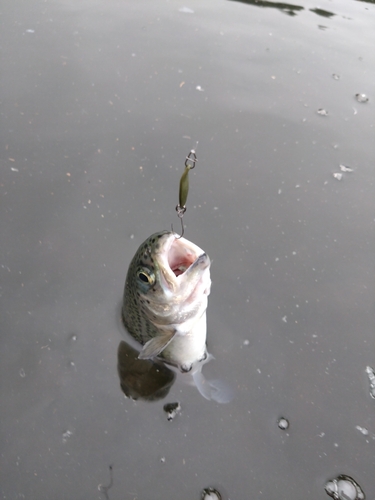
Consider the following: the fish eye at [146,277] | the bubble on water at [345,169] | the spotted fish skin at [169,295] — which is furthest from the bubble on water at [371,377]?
the bubble on water at [345,169]

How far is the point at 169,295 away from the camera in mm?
2373

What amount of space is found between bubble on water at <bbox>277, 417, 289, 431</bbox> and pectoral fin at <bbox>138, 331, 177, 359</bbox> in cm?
79

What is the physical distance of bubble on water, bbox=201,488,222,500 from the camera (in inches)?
91.7

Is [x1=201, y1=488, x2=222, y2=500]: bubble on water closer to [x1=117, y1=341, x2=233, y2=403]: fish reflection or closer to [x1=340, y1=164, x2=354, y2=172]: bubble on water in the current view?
[x1=117, y1=341, x2=233, y2=403]: fish reflection

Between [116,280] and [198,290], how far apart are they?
92cm

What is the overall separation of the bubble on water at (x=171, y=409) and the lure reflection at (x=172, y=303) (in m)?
0.17

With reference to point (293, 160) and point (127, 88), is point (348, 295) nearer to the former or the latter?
point (293, 160)

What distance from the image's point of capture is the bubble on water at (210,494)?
233 cm

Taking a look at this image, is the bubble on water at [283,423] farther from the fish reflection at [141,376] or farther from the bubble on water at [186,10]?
the bubble on water at [186,10]

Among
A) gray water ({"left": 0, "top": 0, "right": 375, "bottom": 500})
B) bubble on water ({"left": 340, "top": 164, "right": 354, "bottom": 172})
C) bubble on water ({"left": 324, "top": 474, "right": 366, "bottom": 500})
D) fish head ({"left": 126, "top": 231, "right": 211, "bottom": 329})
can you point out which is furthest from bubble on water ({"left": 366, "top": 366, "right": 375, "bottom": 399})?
bubble on water ({"left": 340, "top": 164, "right": 354, "bottom": 172})

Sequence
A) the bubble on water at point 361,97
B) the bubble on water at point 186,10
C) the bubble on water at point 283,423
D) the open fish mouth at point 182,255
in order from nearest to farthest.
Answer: the open fish mouth at point 182,255
the bubble on water at point 283,423
the bubble on water at point 361,97
the bubble on water at point 186,10

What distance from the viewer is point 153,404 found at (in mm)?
2662

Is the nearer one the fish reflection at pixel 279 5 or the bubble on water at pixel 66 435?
the bubble on water at pixel 66 435

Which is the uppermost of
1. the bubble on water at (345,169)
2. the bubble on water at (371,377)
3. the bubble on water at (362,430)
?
the bubble on water at (345,169)
